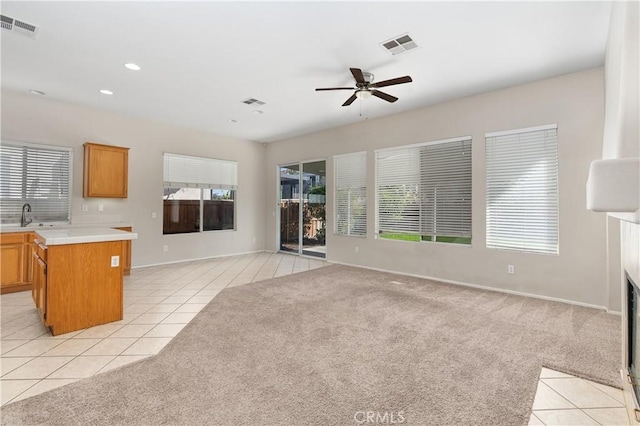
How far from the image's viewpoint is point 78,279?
2.90 m

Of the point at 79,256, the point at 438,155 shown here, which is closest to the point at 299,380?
the point at 79,256

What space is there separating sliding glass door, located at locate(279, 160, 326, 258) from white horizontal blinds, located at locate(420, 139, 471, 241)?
2.46 metres

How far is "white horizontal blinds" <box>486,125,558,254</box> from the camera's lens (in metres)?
3.95

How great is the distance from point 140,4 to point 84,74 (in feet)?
6.78

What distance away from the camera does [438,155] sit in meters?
4.98

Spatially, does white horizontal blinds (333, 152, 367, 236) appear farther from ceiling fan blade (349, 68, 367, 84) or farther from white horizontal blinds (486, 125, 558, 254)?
ceiling fan blade (349, 68, 367, 84)

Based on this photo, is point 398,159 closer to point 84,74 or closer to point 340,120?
point 340,120

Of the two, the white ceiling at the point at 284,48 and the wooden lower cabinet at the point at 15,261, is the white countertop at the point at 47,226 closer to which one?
the wooden lower cabinet at the point at 15,261

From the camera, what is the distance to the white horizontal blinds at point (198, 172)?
20.7ft

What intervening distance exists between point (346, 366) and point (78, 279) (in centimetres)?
274

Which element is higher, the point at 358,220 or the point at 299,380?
the point at 358,220

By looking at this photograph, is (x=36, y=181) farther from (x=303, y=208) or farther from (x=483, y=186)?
(x=483, y=186)

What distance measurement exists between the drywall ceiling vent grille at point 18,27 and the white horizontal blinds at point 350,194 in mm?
4852

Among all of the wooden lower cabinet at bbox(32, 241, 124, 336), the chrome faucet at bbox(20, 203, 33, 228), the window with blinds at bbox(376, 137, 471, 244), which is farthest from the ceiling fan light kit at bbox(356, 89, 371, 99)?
the chrome faucet at bbox(20, 203, 33, 228)
